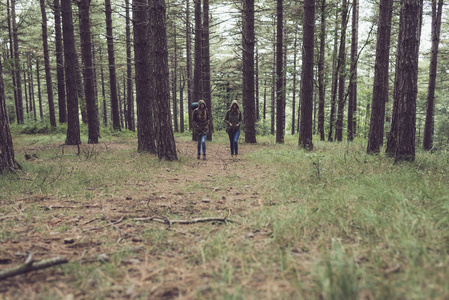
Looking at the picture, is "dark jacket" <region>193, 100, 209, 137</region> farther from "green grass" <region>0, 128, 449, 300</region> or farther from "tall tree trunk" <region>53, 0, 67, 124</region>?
"tall tree trunk" <region>53, 0, 67, 124</region>

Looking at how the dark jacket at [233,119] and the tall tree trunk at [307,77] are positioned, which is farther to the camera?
the tall tree trunk at [307,77]

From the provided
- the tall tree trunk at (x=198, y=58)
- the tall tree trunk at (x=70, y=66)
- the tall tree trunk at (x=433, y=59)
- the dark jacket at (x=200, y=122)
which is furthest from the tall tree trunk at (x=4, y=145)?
the tall tree trunk at (x=433, y=59)

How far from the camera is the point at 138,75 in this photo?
9.99 metres

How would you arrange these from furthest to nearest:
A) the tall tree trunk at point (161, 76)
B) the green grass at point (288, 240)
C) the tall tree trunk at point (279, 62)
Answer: the tall tree trunk at point (279, 62) → the tall tree trunk at point (161, 76) → the green grass at point (288, 240)

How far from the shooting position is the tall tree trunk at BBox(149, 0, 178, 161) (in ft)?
26.2

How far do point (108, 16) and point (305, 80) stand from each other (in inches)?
484

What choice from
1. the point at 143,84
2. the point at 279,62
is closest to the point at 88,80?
the point at 143,84

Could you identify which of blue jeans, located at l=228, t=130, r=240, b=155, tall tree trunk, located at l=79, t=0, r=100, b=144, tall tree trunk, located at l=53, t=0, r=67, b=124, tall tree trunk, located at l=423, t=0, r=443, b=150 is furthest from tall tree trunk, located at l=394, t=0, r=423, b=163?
tall tree trunk, located at l=53, t=0, r=67, b=124

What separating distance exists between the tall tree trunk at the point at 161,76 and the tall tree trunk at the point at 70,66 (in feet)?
16.5

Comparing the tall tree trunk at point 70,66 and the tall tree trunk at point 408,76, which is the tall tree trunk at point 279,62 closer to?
the tall tree trunk at point 408,76

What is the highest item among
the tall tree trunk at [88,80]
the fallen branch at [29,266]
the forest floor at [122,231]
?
the tall tree trunk at [88,80]

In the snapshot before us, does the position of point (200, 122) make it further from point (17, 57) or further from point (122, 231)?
point (17, 57)

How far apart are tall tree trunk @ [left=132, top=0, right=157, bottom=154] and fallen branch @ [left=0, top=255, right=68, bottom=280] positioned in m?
8.09

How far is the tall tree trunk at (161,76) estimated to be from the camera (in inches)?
315
